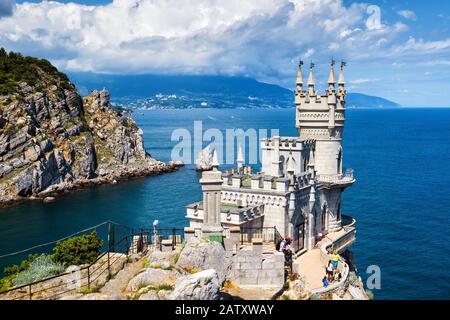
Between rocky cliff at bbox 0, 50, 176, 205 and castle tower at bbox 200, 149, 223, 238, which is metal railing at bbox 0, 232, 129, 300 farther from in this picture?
rocky cliff at bbox 0, 50, 176, 205

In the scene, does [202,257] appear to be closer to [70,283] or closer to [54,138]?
[70,283]

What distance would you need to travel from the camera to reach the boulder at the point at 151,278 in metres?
14.9

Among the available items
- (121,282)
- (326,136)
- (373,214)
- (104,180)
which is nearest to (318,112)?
(326,136)

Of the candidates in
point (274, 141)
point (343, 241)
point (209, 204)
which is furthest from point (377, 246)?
point (209, 204)

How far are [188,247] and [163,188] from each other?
217 feet

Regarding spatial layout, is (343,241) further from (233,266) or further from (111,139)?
(111,139)

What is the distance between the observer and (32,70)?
91125mm

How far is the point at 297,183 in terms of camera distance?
92.0 ft

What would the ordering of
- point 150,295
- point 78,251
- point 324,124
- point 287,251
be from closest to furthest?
point 150,295
point 287,251
point 78,251
point 324,124

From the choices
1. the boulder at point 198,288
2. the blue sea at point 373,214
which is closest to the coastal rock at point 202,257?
the boulder at point 198,288

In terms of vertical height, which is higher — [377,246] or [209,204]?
[209,204]

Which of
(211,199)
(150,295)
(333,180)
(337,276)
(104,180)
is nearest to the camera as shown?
(150,295)

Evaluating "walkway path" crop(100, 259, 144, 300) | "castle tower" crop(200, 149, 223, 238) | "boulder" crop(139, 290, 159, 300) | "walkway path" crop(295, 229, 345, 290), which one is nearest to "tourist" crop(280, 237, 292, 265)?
"walkway path" crop(295, 229, 345, 290)

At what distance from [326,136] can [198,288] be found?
2381cm
